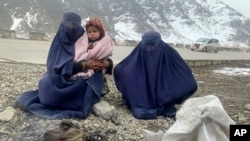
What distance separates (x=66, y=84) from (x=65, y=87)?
3 centimetres

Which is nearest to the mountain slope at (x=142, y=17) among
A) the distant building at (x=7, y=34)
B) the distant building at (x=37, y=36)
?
the distant building at (x=37, y=36)

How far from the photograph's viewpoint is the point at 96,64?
159 inches

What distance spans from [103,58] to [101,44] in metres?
0.18

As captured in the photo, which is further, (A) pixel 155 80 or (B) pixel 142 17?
(B) pixel 142 17

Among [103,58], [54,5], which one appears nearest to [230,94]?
[103,58]

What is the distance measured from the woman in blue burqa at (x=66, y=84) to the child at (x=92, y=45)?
0.05 meters

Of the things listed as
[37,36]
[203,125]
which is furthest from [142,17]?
[203,125]

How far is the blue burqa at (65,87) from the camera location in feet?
12.9

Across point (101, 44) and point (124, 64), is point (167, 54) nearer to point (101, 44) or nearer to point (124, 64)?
point (124, 64)

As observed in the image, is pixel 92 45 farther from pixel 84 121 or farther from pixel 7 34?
pixel 7 34

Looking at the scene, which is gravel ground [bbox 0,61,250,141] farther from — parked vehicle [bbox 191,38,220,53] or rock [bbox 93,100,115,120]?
parked vehicle [bbox 191,38,220,53]

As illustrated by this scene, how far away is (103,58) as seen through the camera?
4141 mm

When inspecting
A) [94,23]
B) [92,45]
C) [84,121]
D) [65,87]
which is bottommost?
[84,121]

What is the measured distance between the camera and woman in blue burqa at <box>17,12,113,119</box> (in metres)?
3.94
